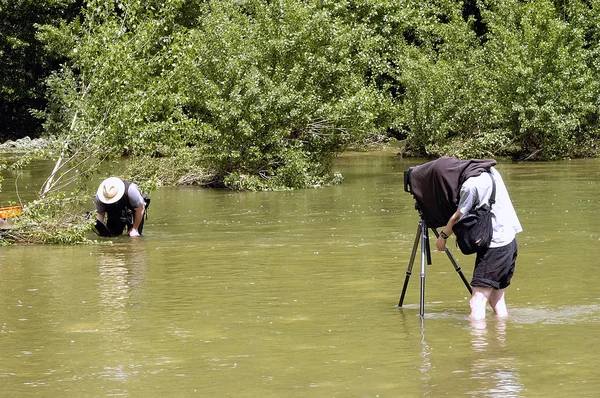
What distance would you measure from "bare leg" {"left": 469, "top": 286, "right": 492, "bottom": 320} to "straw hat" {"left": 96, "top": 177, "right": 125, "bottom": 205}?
8321mm

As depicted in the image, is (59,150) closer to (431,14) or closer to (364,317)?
(364,317)

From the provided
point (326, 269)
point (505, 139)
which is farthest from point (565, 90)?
point (326, 269)

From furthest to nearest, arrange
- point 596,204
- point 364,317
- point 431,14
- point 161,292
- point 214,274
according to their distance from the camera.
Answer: point 431,14
point 596,204
point 214,274
point 161,292
point 364,317

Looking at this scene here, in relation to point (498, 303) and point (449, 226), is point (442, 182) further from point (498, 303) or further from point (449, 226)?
point (498, 303)

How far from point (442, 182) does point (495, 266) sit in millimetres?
804

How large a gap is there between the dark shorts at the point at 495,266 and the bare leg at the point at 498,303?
395 millimetres

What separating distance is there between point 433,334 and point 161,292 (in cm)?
344

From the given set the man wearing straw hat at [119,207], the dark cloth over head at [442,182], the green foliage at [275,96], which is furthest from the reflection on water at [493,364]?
the green foliage at [275,96]

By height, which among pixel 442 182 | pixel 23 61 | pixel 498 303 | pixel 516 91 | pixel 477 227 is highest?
pixel 23 61

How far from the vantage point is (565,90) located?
34844 mm

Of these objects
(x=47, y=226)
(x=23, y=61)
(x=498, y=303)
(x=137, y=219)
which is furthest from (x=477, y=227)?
(x=23, y=61)

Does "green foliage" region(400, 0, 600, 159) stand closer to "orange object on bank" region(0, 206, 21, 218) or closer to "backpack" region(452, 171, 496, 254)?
"orange object on bank" region(0, 206, 21, 218)

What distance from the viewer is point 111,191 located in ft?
52.3

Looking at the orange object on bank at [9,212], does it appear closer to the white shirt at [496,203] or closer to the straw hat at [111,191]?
the straw hat at [111,191]
